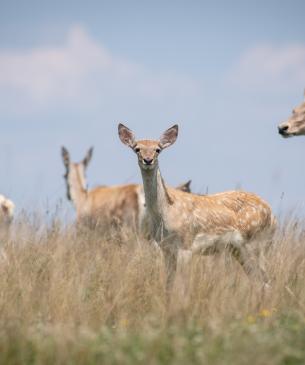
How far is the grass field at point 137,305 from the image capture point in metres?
5.07

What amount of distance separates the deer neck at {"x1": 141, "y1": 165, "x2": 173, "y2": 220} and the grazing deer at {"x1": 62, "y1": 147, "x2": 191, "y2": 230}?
260 inches

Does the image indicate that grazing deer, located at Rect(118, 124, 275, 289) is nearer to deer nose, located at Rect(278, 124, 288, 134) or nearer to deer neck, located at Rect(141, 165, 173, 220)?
deer neck, located at Rect(141, 165, 173, 220)

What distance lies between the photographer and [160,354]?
5.13 metres

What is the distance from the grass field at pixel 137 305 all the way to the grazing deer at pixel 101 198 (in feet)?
18.9

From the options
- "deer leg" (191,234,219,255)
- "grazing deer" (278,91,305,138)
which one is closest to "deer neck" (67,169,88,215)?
"grazing deer" (278,91,305,138)

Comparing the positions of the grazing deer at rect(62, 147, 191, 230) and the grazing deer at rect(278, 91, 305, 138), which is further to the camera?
the grazing deer at rect(62, 147, 191, 230)

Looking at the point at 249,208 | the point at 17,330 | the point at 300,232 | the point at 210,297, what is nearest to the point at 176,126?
the point at 249,208

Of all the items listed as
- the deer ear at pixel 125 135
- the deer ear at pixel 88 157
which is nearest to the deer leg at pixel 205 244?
the deer ear at pixel 125 135

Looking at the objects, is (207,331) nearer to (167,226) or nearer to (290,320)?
(290,320)

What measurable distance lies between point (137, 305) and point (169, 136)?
8.27 feet

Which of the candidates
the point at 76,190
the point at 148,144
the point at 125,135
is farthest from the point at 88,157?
the point at 148,144

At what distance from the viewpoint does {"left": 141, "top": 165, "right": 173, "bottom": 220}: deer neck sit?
27.6 feet

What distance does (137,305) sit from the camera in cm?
686

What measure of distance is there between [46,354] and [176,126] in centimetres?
428
